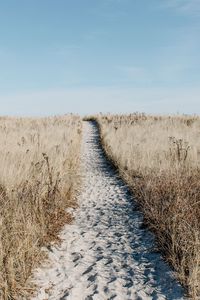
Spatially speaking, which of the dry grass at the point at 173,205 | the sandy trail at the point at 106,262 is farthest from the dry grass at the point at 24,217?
the dry grass at the point at 173,205

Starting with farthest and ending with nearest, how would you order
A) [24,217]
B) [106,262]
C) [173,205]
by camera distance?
[173,205]
[24,217]
[106,262]

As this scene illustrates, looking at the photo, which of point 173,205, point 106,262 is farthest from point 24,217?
point 173,205

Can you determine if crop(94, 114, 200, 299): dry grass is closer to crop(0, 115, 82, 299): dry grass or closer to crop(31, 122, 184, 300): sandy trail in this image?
crop(31, 122, 184, 300): sandy trail

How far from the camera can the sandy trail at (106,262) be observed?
5.04 m

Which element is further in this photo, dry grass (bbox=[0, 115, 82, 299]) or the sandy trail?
the sandy trail

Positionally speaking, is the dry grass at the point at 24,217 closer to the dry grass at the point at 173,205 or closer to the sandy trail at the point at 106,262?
the sandy trail at the point at 106,262

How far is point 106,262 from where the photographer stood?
236 inches

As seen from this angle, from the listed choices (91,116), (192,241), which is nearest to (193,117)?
(91,116)

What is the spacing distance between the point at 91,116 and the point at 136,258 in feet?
108

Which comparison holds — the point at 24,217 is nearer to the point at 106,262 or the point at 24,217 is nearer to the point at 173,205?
the point at 106,262

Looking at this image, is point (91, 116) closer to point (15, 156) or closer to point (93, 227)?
point (15, 156)

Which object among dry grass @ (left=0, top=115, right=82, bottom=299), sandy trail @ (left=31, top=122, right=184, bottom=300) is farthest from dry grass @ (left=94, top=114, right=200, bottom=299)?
dry grass @ (left=0, top=115, right=82, bottom=299)

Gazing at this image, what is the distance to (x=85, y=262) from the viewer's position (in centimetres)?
603

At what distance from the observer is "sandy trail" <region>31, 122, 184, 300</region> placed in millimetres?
5039
